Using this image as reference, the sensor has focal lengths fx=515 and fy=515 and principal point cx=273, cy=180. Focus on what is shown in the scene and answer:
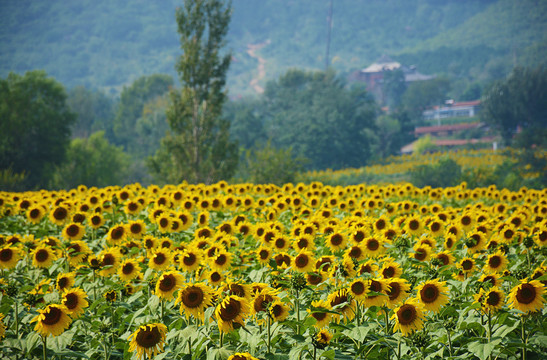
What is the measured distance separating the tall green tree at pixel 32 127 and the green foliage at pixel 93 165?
1496mm

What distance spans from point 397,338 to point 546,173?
32.9 m

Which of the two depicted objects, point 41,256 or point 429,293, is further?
point 41,256

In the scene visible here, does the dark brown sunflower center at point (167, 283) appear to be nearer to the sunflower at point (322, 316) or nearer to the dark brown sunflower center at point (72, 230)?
the sunflower at point (322, 316)

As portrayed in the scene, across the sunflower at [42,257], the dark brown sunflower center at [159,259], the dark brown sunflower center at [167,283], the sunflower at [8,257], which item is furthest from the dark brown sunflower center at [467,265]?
the sunflower at [8,257]

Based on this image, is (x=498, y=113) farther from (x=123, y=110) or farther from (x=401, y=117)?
(x=123, y=110)

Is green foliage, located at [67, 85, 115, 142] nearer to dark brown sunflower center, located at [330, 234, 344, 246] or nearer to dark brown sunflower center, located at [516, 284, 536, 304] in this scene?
dark brown sunflower center, located at [330, 234, 344, 246]

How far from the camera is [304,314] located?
405cm

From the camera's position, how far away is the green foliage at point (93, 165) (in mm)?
42938

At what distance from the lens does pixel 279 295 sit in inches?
143

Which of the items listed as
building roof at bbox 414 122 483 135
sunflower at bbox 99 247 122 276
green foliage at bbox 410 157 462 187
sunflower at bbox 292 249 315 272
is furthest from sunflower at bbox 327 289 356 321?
building roof at bbox 414 122 483 135

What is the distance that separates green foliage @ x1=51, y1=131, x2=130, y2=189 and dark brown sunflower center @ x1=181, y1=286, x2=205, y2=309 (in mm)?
40507

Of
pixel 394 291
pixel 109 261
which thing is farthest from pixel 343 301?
pixel 109 261

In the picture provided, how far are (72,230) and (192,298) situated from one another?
11.2 ft

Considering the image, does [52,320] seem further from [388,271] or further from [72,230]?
[72,230]
